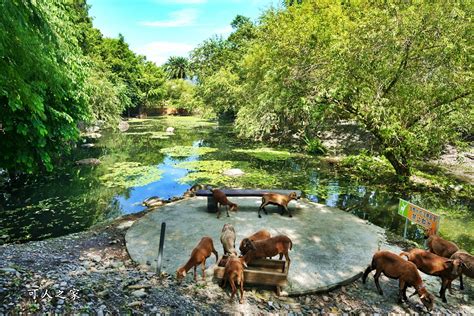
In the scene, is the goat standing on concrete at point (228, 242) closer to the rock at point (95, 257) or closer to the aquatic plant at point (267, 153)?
the rock at point (95, 257)

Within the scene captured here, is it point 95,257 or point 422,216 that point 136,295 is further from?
point 422,216

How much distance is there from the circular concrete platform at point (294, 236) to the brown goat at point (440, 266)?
3.39ft

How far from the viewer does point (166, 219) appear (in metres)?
8.66

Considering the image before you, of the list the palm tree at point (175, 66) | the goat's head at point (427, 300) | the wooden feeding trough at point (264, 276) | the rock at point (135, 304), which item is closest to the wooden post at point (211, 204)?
the wooden feeding trough at point (264, 276)

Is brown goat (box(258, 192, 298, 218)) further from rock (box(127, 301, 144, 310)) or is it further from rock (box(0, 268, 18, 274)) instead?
rock (box(0, 268, 18, 274))

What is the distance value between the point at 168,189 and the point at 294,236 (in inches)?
341

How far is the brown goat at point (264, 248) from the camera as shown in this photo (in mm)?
5770

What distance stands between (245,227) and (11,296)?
4965mm

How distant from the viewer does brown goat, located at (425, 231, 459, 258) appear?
6.35 meters

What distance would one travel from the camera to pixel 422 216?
291 inches

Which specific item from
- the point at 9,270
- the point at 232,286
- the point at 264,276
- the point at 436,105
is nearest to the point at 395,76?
the point at 436,105

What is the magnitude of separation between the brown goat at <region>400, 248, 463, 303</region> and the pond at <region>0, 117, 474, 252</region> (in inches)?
186

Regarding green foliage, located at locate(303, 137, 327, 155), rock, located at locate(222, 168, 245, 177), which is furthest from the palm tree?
rock, located at locate(222, 168, 245, 177)

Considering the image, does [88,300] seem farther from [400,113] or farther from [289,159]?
[289,159]
